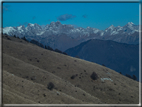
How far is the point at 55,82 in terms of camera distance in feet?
198

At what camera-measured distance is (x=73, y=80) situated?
7119 centimetres

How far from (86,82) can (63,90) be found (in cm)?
1867

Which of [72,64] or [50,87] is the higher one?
[72,64]

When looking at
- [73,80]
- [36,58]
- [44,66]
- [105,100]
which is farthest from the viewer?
[36,58]

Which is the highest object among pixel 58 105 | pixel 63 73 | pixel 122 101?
pixel 63 73

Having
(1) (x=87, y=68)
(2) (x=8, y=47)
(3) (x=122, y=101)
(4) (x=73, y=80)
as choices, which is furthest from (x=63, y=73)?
(2) (x=8, y=47)

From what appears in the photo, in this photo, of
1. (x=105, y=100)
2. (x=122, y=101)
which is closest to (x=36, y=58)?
(x=105, y=100)

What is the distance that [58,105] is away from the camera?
4350 cm

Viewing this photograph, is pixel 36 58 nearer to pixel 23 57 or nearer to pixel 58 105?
pixel 23 57

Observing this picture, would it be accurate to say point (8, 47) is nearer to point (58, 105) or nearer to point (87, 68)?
point (87, 68)

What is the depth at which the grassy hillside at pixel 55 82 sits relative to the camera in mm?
45297

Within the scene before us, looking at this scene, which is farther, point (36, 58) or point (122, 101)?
point (36, 58)

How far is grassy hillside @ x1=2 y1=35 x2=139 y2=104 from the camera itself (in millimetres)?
45297

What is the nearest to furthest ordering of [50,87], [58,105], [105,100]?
[58,105]
[50,87]
[105,100]
